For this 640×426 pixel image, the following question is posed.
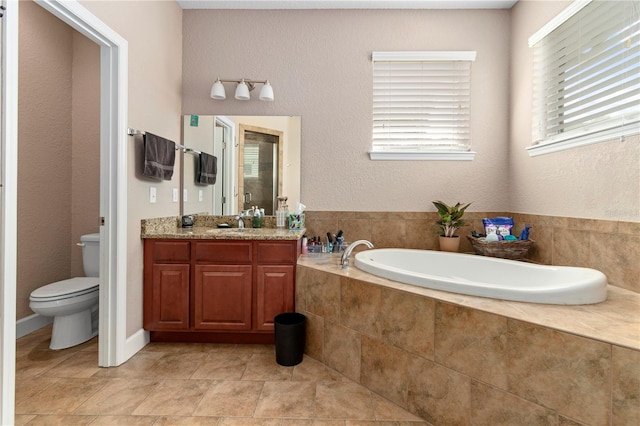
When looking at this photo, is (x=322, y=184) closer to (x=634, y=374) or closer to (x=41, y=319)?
(x=634, y=374)

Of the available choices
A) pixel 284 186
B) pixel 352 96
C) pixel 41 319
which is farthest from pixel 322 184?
pixel 41 319

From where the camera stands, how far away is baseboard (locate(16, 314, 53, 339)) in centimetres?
238

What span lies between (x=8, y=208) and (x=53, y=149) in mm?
1763

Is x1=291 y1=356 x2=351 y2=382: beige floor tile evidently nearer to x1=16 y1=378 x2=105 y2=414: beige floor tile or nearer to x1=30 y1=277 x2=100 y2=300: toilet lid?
x1=16 y1=378 x2=105 y2=414: beige floor tile

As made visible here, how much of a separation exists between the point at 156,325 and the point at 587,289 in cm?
260

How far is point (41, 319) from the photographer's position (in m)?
2.57

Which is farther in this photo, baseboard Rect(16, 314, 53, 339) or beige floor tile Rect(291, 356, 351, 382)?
baseboard Rect(16, 314, 53, 339)

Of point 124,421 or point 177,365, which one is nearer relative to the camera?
point 124,421

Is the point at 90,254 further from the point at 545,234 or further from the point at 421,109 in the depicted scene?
the point at 545,234

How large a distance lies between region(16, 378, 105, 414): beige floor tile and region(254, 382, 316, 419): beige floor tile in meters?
0.96

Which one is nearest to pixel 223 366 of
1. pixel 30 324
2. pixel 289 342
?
pixel 289 342

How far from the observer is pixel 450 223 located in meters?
2.67

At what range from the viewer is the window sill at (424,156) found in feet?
9.09

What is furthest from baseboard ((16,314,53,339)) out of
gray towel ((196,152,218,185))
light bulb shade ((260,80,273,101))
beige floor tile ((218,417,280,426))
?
light bulb shade ((260,80,273,101))
